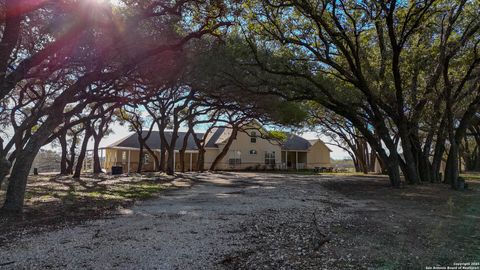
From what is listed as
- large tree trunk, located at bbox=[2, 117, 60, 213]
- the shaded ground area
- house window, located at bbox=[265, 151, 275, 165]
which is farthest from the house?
large tree trunk, located at bbox=[2, 117, 60, 213]

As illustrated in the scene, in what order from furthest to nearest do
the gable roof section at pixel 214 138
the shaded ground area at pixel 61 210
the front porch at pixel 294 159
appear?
the front porch at pixel 294 159, the gable roof section at pixel 214 138, the shaded ground area at pixel 61 210

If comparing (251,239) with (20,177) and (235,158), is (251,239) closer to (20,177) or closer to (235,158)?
(20,177)

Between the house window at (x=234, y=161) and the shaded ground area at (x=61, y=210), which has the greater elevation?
the house window at (x=234, y=161)

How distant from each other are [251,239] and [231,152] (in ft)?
115

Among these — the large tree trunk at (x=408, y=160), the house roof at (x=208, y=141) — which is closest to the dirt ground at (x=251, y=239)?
the large tree trunk at (x=408, y=160)

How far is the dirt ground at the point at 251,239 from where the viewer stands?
4.96 m

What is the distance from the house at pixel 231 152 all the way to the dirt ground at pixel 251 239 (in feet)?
94.3

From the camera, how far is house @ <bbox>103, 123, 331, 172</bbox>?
1538 inches

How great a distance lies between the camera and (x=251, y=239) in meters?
6.23

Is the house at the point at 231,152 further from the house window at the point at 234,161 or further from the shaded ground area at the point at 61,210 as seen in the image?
the shaded ground area at the point at 61,210

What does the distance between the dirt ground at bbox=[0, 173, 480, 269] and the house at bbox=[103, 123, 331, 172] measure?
28.7 meters

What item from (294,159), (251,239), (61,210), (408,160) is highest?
(294,159)

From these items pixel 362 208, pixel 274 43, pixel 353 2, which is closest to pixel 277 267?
pixel 362 208

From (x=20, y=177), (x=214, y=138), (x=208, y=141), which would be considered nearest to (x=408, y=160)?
(x=20, y=177)
